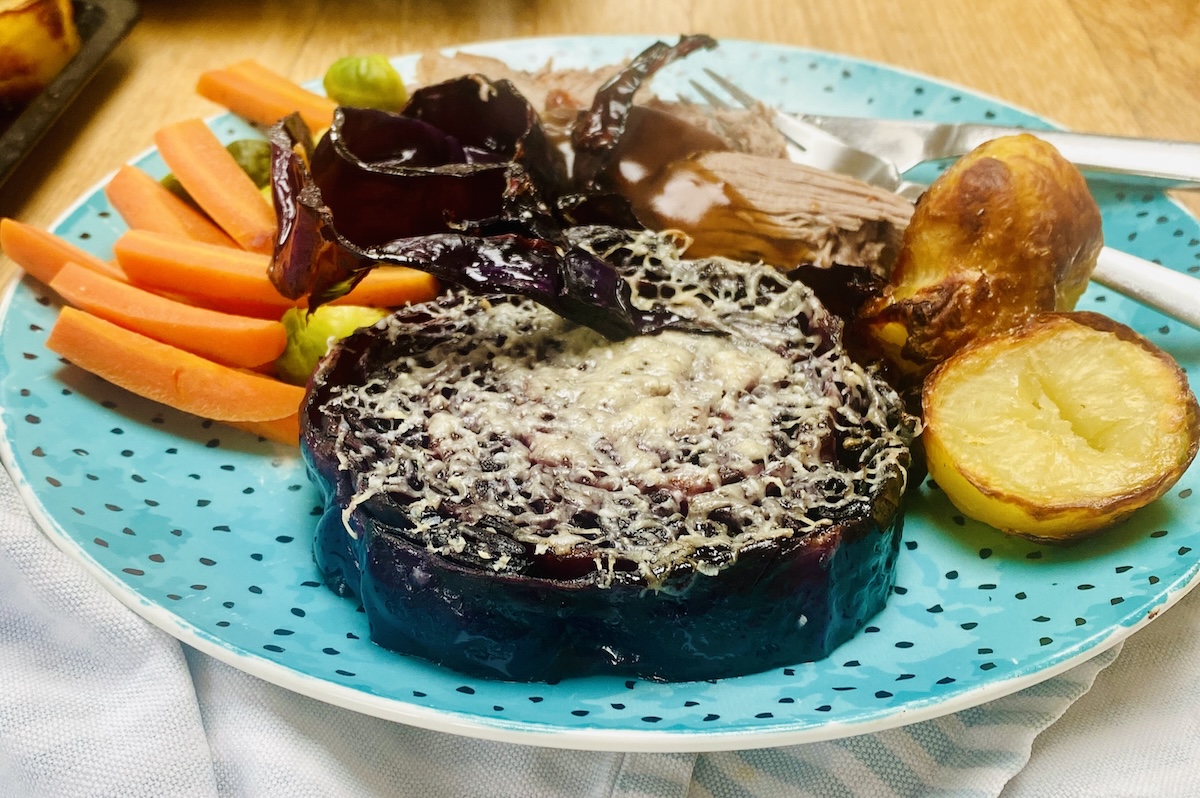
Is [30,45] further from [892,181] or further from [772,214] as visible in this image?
[892,181]

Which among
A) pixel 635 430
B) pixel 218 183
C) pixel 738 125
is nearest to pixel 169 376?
pixel 218 183

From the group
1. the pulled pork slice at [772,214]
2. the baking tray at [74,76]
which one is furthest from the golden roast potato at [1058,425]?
the baking tray at [74,76]

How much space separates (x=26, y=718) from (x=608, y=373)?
1.21 meters

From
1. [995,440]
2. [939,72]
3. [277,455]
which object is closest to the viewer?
[995,440]

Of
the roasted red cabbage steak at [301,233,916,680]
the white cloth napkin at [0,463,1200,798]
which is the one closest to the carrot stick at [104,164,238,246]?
the roasted red cabbage steak at [301,233,916,680]

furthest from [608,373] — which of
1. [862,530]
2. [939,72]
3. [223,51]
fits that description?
[223,51]

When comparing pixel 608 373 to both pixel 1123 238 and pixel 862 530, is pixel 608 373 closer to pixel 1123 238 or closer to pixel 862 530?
pixel 862 530

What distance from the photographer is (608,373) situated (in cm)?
198

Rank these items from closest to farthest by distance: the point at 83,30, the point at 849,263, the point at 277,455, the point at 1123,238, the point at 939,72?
the point at 277,455 < the point at 849,263 < the point at 1123,238 < the point at 83,30 < the point at 939,72

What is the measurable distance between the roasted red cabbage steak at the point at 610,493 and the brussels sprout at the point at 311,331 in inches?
10.8

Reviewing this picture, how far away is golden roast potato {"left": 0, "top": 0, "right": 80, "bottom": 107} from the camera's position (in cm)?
320

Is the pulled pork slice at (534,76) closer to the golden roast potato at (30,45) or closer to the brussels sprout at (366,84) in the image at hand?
the brussels sprout at (366,84)

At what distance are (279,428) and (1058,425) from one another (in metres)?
1.67

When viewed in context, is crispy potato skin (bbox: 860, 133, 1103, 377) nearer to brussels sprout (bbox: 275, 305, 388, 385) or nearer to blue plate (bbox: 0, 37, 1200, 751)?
blue plate (bbox: 0, 37, 1200, 751)
